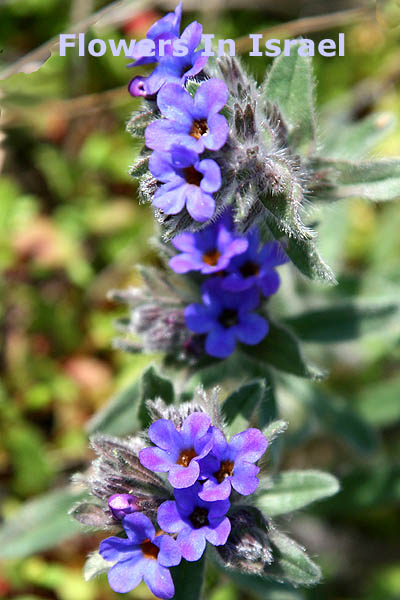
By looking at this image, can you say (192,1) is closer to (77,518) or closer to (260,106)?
(260,106)

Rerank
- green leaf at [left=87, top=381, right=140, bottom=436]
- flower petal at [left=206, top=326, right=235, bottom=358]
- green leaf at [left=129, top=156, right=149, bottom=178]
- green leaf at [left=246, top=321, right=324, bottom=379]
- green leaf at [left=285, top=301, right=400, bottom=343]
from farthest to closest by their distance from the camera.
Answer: green leaf at [left=285, top=301, right=400, bottom=343], green leaf at [left=87, top=381, right=140, bottom=436], green leaf at [left=246, top=321, right=324, bottom=379], flower petal at [left=206, top=326, right=235, bottom=358], green leaf at [left=129, top=156, right=149, bottom=178]

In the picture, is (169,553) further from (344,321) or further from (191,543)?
(344,321)

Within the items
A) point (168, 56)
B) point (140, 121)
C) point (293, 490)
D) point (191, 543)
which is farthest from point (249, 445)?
point (168, 56)

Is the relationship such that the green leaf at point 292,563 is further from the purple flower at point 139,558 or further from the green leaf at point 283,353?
the green leaf at point 283,353

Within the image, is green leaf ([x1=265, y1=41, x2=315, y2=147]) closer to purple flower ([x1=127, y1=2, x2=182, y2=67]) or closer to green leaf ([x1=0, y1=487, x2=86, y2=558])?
purple flower ([x1=127, y1=2, x2=182, y2=67])

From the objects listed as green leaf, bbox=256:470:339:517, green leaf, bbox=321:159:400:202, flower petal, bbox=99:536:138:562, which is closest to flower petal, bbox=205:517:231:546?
flower petal, bbox=99:536:138:562

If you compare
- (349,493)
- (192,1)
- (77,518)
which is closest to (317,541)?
(349,493)
